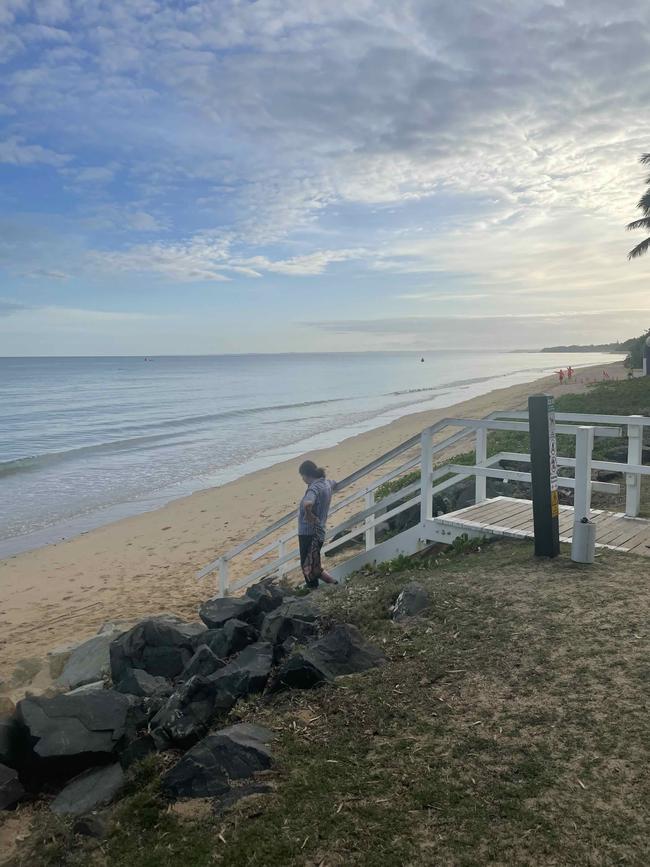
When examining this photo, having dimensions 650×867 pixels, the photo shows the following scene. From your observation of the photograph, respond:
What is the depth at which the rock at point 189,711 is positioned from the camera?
4.47m

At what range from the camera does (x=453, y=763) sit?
3.73m

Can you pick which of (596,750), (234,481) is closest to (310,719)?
(596,750)

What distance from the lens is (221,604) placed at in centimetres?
745

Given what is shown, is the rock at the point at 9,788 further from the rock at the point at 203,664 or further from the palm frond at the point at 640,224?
the palm frond at the point at 640,224

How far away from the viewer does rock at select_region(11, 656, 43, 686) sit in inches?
293

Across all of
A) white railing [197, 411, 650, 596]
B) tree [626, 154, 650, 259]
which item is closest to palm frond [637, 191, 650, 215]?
tree [626, 154, 650, 259]

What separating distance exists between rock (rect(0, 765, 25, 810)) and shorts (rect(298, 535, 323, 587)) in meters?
4.28

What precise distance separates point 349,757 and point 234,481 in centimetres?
1731

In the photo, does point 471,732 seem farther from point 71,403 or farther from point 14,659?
point 71,403

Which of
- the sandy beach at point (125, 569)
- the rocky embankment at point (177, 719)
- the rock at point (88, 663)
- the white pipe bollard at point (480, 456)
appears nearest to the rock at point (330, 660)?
the rocky embankment at point (177, 719)

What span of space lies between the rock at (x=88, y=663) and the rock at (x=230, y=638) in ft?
4.71

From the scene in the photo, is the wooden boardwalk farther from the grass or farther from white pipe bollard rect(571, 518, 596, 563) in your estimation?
the grass

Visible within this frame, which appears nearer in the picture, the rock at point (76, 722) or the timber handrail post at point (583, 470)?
the rock at point (76, 722)

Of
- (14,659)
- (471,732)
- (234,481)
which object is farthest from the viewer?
(234,481)
